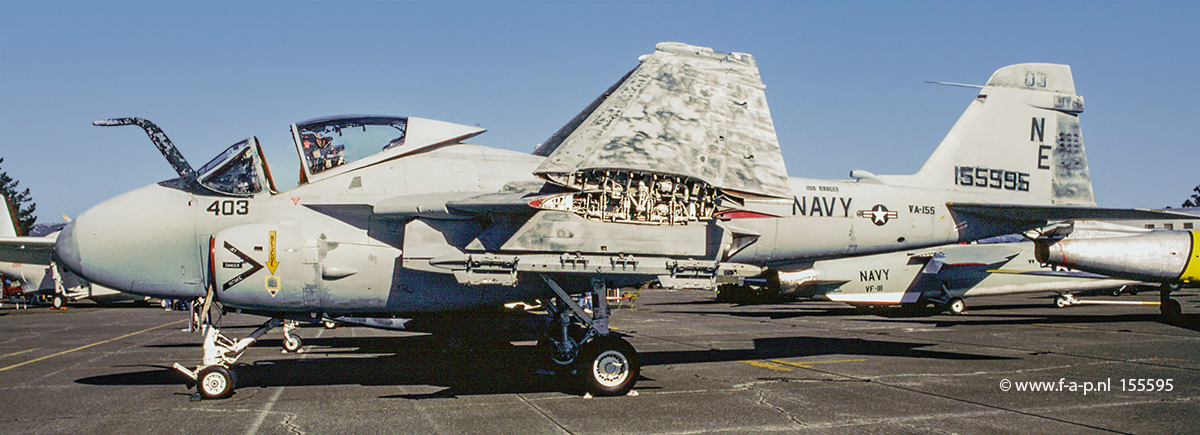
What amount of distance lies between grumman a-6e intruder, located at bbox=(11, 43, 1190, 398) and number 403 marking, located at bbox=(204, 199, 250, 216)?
0.06ft

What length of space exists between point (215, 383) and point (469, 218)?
365 centimetres

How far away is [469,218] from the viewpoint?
8711 mm

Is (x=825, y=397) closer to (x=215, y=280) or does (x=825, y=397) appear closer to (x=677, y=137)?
(x=677, y=137)

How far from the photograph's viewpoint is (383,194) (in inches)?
356

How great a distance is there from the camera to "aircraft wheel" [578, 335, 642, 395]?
336 inches

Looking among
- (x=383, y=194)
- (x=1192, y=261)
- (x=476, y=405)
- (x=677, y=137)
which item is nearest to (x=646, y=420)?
(x=476, y=405)

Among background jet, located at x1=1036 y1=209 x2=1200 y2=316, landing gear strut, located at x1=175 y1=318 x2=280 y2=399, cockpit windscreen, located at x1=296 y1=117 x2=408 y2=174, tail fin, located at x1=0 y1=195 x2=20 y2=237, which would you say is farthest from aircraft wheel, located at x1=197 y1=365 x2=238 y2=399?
tail fin, located at x1=0 y1=195 x2=20 y2=237

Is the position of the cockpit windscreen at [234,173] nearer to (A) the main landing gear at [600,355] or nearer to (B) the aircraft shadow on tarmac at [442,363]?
(B) the aircraft shadow on tarmac at [442,363]

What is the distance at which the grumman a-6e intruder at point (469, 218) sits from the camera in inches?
334

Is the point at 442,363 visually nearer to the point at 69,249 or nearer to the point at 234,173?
the point at 234,173

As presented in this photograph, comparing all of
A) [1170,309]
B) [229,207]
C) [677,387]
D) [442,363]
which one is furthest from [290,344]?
[1170,309]

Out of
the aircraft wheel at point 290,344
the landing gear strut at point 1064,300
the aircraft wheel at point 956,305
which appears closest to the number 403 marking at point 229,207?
the aircraft wheel at point 290,344

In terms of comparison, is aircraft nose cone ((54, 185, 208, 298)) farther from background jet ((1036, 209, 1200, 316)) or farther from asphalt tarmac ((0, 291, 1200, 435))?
background jet ((1036, 209, 1200, 316))

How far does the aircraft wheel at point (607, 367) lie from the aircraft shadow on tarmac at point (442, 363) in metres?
0.55
